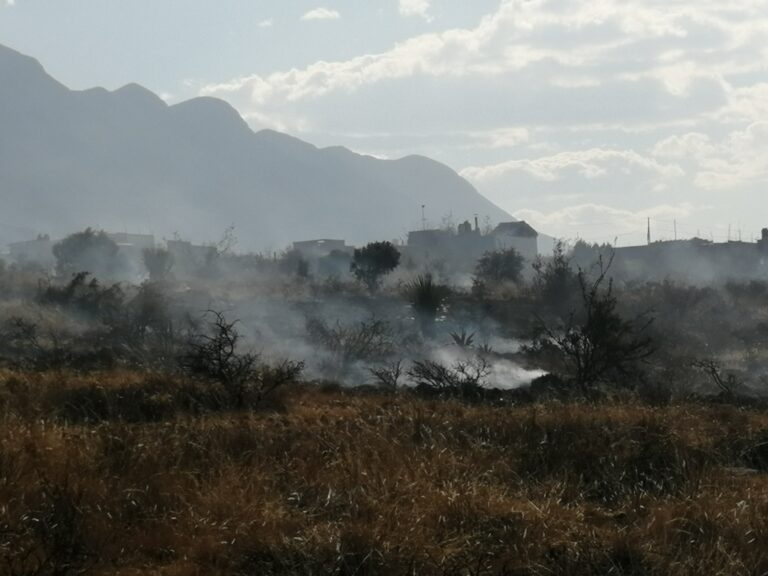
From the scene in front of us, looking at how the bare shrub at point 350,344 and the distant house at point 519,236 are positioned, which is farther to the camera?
the distant house at point 519,236

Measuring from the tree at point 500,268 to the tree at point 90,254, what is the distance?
2240 cm

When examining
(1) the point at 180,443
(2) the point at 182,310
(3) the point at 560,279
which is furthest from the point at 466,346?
(1) the point at 180,443

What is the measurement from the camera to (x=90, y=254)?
61.6 metres

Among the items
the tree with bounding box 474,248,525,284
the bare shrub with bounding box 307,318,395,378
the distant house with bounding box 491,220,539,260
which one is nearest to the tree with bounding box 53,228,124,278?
the tree with bounding box 474,248,525,284

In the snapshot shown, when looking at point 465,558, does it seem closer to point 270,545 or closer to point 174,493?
point 270,545

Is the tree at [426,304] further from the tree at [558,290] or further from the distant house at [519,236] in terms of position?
the distant house at [519,236]

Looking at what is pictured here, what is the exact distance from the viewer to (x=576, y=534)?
20.9 feet

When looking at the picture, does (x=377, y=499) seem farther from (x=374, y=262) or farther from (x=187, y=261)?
(x=187, y=261)

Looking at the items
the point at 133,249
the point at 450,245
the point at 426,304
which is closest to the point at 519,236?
the point at 450,245

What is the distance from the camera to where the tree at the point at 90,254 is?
59531mm

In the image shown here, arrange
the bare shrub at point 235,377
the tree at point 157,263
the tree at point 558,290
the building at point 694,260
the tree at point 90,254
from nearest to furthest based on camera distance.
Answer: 1. the bare shrub at point 235,377
2. the tree at point 558,290
3. the tree at point 157,263
4. the tree at point 90,254
5. the building at point 694,260

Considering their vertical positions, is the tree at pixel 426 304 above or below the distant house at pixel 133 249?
below

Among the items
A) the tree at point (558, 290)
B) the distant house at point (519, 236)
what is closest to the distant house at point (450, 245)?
the distant house at point (519, 236)

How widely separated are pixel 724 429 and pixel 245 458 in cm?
602
